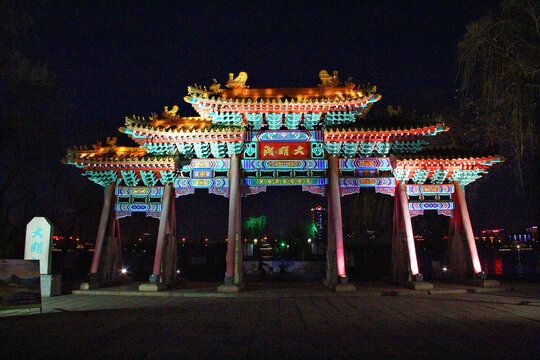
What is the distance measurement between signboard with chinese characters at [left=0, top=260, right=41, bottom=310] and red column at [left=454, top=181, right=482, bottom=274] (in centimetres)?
1361

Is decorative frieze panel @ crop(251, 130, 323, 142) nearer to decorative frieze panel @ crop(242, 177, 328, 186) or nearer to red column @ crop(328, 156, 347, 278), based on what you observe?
red column @ crop(328, 156, 347, 278)

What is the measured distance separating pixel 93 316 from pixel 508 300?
417 inches

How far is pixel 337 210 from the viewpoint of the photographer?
45.3 ft

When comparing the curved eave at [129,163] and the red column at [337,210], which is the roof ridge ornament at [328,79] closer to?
the red column at [337,210]

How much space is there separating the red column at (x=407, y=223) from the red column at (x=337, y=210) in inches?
93.9

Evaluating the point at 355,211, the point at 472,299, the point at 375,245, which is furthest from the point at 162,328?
the point at 375,245

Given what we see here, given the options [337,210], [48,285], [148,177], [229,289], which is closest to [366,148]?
[337,210]

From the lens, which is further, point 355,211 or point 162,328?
point 355,211

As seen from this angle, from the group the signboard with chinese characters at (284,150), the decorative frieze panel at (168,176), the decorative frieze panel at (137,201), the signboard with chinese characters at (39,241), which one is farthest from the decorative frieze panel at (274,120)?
the signboard with chinese characters at (39,241)

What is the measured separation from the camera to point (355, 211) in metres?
22.9

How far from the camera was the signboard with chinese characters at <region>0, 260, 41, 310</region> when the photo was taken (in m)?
8.32

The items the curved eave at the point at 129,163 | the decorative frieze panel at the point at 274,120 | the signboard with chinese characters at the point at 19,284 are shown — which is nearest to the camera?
the signboard with chinese characters at the point at 19,284

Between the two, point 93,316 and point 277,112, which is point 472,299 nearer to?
point 277,112

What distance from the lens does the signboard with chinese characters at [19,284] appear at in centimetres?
832
